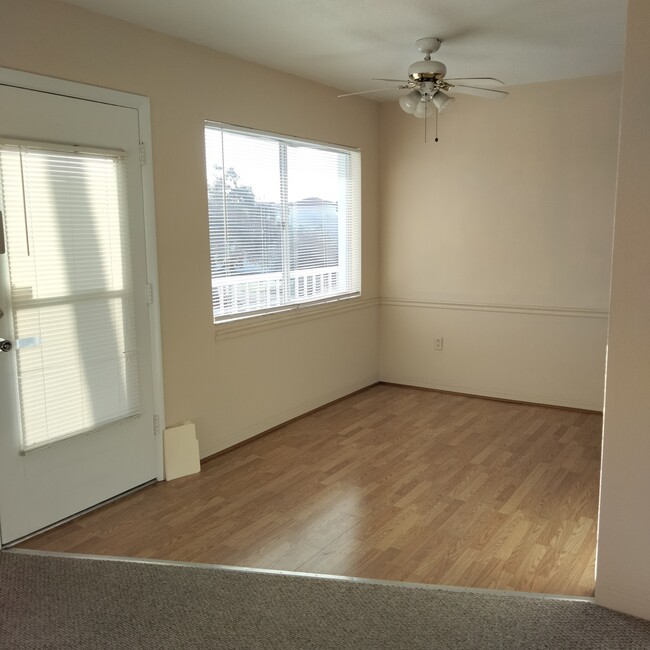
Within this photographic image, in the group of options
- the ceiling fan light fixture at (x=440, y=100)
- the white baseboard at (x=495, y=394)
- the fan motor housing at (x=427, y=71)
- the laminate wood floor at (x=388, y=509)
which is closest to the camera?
the laminate wood floor at (x=388, y=509)

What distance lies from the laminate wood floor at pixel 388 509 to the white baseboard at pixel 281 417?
0.08 meters

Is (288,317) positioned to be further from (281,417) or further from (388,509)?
(388,509)

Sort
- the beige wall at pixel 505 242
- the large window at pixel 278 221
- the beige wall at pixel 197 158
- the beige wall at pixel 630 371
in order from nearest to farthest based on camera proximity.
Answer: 1. the beige wall at pixel 630 371
2. the beige wall at pixel 197 158
3. the large window at pixel 278 221
4. the beige wall at pixel 505 242

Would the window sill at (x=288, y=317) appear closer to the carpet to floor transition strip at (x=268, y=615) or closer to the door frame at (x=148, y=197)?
the door frame at (x=148, y=197)

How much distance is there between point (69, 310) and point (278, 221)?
71.6 inches

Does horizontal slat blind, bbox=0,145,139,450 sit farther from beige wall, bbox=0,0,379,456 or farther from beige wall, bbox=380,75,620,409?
beige wall, bbox=380,75,620,409

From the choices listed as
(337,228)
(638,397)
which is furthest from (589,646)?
(337,228)

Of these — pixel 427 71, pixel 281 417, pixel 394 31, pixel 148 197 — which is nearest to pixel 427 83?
pixel 427 71

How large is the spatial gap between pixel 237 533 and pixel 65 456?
0.95 meters

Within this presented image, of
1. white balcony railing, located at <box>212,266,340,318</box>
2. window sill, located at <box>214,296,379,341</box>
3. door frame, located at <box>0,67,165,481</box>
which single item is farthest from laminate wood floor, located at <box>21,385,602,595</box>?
white balcony railing, located at <box>212,266,340,318</box>

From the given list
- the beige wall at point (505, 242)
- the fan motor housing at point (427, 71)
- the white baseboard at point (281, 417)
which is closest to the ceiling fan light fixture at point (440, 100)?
the fan motor housing at point (427, 71)

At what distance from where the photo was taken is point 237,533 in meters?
3.01

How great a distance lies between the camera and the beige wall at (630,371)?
7.04 ft

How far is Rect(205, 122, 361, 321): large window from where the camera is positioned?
3.99 metres
